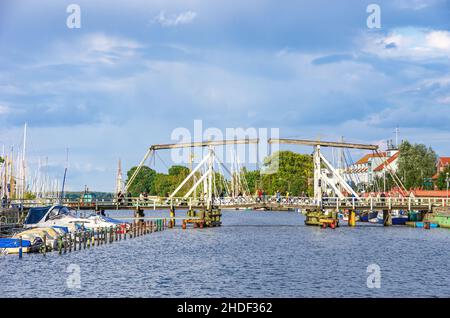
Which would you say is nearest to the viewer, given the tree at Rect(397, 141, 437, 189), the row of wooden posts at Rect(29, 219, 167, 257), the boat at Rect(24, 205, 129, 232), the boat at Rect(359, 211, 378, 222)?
the row of wooden posts at Rect(29, 219, 167, 257)

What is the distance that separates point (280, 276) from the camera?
49.4 metres

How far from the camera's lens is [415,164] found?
164250 millimetres

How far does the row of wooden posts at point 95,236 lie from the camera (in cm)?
6476

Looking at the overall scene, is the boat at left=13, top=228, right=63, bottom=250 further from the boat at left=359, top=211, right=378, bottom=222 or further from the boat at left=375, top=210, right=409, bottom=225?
the boat at left=359, top=211, right=378, bottom=222

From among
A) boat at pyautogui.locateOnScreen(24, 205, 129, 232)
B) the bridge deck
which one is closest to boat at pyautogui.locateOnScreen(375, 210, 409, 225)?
the bridge deck

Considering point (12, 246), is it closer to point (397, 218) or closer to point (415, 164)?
point (397, 218)

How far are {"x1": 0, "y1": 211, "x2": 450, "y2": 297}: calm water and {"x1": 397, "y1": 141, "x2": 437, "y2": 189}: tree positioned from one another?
8071cm

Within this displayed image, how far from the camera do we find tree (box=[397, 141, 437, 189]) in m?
163

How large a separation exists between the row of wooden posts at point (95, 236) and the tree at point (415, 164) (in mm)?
78157

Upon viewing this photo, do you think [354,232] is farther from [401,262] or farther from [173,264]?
[173,264]

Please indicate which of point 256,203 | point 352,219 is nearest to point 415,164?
point 352,219

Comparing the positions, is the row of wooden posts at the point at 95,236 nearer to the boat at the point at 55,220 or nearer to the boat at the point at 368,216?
the boat at the point at 55,220

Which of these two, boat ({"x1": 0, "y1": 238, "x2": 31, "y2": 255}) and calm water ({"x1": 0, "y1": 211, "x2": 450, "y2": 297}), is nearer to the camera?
calm water ({"x1": 0, "y1": 211, "x2": 450, "y2": 297})

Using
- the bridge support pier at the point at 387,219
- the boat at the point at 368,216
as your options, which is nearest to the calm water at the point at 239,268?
the bridge support pier at the point at 387,219
